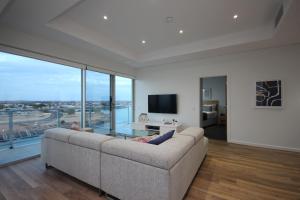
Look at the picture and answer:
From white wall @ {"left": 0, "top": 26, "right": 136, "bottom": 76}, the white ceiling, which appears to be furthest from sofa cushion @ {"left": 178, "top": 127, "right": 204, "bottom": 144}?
white wall @ {"left": 0, "top": 26, "right": 136, "bottom": 76}

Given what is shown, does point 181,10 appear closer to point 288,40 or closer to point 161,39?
point 161,39

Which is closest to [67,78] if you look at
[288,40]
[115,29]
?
[115,29]

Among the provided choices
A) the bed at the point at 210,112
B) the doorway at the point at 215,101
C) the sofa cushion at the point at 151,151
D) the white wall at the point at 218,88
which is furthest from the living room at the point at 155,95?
the white wall at the point at 218,88

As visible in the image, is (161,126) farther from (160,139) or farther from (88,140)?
(88,140)

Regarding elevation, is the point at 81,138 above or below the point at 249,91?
below

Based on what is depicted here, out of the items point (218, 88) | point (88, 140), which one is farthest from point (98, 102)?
point (218, 88)

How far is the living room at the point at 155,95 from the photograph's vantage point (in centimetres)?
201

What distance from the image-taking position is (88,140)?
213 centimetres

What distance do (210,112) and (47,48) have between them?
6796 mm

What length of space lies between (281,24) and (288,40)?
3.63 ft

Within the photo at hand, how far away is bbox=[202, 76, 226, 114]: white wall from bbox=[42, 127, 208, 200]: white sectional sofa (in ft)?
21.2

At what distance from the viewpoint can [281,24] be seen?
278 centimetres

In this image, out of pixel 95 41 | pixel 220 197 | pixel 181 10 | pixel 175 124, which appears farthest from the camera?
pixel 175 124

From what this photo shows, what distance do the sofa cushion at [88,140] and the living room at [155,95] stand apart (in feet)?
0.08
